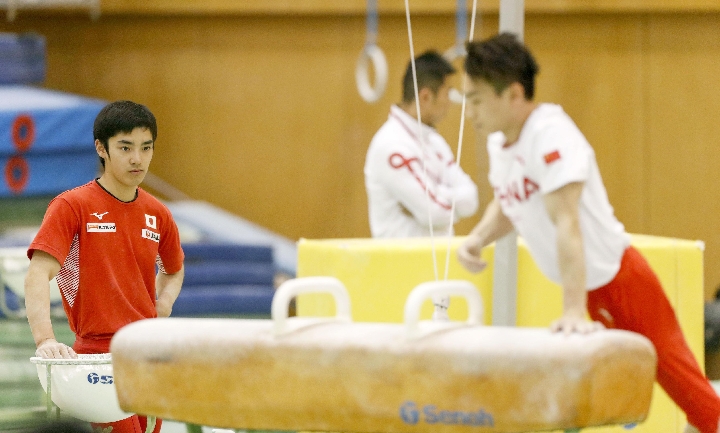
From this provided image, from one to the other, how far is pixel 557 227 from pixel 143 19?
24.3ft

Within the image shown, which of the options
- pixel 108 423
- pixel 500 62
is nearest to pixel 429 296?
pixel 500 62

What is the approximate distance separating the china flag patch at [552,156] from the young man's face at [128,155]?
121 centimetres

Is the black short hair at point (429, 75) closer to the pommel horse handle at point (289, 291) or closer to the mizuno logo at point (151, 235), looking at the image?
the mizuno logo at point (151, 235)

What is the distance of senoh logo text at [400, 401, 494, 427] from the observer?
260cm

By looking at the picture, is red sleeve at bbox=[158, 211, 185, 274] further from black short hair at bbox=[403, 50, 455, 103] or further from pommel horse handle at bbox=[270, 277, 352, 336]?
black short hair at bbox=[403, 50, 455, 103]

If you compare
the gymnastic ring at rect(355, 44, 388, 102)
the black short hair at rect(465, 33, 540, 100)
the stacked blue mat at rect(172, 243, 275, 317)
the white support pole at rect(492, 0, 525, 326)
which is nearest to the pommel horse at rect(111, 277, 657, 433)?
the black short hair at rect(465, 33, 540, 100)

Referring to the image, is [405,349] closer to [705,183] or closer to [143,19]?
[705,183]

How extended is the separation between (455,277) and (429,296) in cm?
157

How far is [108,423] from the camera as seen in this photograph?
340 cm

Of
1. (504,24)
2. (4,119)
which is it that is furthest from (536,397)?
(4,119)

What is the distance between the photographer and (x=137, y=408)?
115 inches

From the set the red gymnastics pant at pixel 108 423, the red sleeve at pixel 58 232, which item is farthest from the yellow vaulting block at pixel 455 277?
the red sleeve at pixel 58 232

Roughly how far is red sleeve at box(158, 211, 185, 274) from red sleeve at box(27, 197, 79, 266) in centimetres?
33

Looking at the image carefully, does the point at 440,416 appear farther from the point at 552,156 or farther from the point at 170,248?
the point at 170,248
